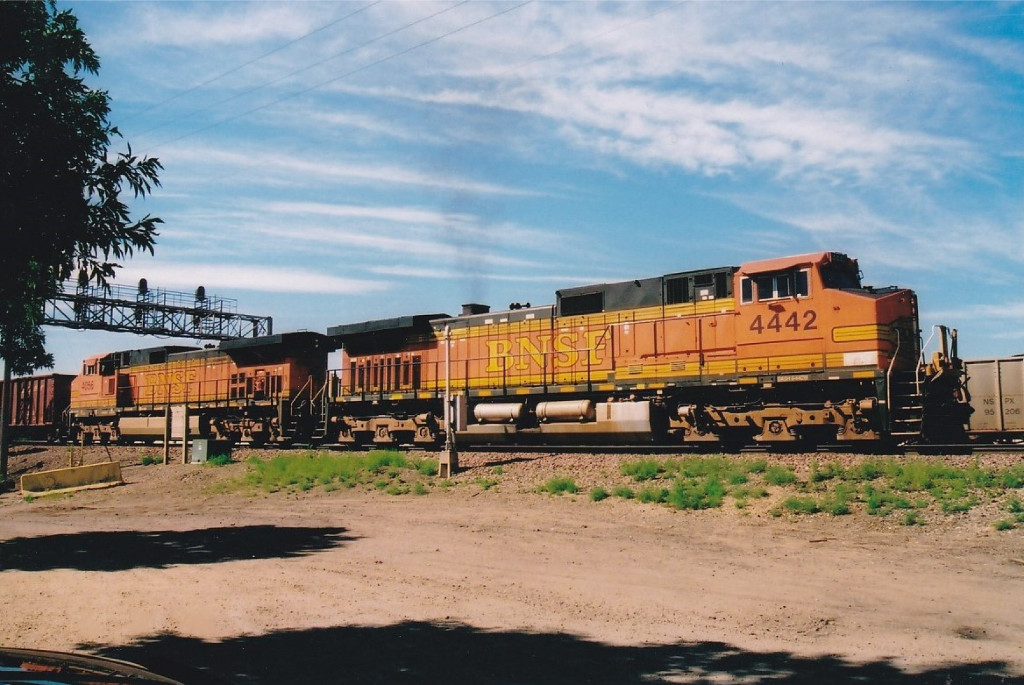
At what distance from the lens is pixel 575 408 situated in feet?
69.2

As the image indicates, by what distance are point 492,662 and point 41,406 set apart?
43968mm

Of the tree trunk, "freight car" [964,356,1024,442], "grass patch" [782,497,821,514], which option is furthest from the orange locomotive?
the tree trunk

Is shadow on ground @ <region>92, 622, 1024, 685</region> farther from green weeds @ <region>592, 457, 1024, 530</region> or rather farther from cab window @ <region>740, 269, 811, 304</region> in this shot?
cab window @ <region>740, 269, 811, 304</region>

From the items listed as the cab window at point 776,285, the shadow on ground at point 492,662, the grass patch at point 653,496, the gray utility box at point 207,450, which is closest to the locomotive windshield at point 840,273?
the cab window at point 776,285

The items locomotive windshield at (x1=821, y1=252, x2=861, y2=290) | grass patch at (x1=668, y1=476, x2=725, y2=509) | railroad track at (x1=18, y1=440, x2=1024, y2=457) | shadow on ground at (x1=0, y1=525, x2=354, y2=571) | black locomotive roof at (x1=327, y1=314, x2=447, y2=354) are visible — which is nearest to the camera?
shadow on ground at (x1=0, y1=525, x2=354, y2=571)

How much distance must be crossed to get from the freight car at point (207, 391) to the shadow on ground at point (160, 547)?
1506 cm

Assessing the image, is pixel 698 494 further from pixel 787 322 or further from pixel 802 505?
pixel 787 322

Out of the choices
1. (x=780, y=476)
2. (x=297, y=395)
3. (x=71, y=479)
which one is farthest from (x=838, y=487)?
(x=297, y=395)

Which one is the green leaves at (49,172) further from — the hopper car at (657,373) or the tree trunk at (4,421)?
the tree trunk at (4,421)

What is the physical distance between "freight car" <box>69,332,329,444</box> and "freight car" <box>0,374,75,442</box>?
10.2 feet

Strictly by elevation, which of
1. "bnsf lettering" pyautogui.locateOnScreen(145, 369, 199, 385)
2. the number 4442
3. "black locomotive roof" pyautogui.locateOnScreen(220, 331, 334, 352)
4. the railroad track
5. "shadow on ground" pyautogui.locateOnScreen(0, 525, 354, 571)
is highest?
"black locomotive roof" pyautogui.locateOnScreen(220, 331, 334, 352)

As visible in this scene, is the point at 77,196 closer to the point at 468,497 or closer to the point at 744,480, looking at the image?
the point at 468,497

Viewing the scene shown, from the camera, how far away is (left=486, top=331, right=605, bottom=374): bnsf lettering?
70.2 ft

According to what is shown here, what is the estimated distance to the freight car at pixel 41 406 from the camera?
41.9 meters
